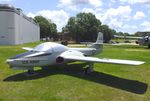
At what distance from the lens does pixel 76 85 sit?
571 inches

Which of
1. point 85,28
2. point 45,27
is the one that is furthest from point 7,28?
point 45,27

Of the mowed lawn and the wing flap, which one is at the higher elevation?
the wing flap

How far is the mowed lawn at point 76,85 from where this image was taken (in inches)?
500

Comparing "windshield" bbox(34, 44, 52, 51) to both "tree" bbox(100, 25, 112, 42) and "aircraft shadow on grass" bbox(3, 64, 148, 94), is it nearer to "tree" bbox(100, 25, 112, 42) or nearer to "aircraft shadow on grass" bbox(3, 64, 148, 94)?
"aircraft shadow on grass" bbox(3, 64, 148, 94)

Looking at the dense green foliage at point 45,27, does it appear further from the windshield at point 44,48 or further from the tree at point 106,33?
the windshield at point 44,48

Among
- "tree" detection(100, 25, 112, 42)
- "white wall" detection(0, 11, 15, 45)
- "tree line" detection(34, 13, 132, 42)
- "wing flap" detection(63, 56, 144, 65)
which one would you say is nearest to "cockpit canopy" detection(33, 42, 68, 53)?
"wing flap" detection(63, 56, 144, 65)

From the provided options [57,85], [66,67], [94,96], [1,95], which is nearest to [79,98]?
[94,96]

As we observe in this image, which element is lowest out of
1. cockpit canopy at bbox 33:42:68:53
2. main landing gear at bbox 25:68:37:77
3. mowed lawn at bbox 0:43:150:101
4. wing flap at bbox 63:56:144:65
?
mowed lawn at bbox 0:43:150:101

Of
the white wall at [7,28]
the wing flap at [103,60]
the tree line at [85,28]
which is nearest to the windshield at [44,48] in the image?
the wing flap at [103,60]

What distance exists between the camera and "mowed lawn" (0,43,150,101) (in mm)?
12711

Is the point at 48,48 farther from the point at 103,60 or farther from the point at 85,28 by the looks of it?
the point at 85,28

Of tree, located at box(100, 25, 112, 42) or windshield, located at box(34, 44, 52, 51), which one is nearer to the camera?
windshield, located at box(34, 44, 52, 51)

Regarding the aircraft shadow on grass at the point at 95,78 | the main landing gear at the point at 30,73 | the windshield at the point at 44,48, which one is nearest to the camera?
the aircraft shadow on grass at the point at 95,78

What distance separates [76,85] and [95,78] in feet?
6.95
